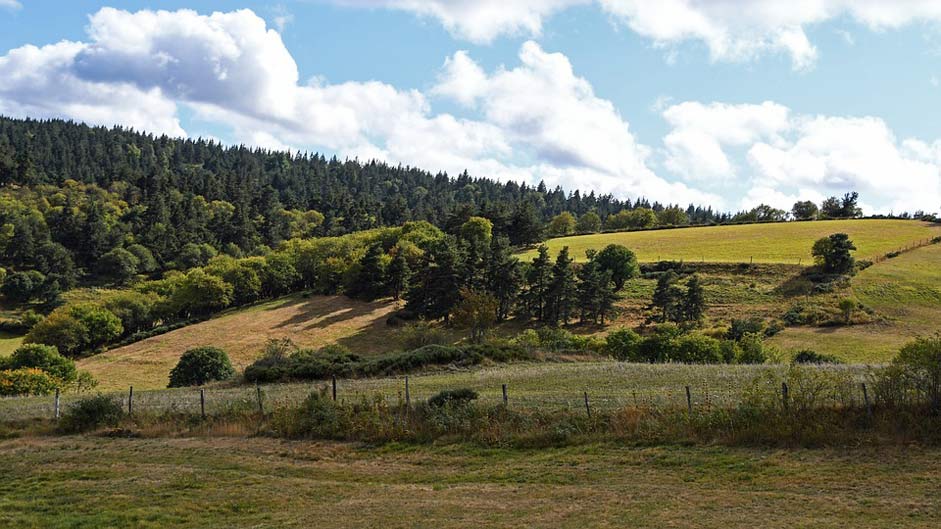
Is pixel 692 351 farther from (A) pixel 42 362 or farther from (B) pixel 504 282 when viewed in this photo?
(A) pixel 42 362

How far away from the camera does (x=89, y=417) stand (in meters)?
24.8

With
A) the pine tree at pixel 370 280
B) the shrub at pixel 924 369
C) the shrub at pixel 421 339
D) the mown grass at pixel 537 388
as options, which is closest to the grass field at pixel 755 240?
the pine tree at pixel 370 280

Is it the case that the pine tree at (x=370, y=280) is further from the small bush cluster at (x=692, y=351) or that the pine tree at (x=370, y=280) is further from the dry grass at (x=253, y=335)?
the small bush cluster at (x=692, y=351)

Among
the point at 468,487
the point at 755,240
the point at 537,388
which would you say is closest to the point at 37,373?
the point at 537,388

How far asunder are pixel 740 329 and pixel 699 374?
114 feet

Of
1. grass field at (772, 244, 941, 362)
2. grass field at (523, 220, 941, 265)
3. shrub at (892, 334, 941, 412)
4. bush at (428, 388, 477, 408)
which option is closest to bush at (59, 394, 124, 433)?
bush at (428, 388, 477, 408)

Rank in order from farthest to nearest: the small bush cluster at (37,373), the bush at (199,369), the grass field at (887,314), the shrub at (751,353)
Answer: the grass field at (887,314)
the shrub at (751,353)
the bush at (199,369)
the small bush cluster at (37,373)

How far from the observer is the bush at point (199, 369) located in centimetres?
4788

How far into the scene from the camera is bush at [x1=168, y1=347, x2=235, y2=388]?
4788 cm

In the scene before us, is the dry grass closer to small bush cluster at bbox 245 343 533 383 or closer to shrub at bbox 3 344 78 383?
shrub at bbox 3 344 78 383

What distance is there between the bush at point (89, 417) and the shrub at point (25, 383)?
947 inches

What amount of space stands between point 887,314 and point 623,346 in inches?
1279

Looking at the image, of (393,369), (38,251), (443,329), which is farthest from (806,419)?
(38,251)

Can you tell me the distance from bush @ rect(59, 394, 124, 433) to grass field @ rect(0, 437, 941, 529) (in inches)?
133
